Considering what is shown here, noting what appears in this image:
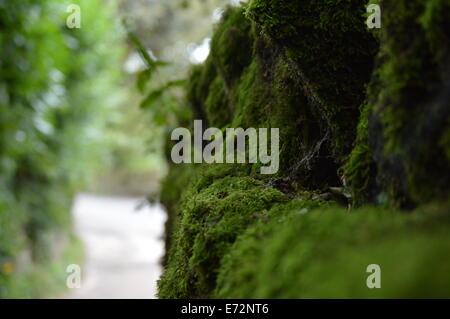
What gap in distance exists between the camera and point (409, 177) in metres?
1.25

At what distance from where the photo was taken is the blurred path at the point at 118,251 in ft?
39.0

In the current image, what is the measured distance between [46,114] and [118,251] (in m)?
8.69

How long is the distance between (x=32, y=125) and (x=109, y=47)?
6096 millimetres

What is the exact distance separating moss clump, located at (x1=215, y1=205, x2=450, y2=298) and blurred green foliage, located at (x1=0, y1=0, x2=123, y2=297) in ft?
20.6

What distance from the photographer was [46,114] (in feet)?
27.1

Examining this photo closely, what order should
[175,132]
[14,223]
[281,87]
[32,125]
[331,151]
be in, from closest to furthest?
[331,151], [281,87], [175,132], [32,125], [14,223]

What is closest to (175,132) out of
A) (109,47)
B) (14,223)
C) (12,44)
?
(12,44)

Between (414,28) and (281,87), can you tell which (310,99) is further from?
(414,28)
